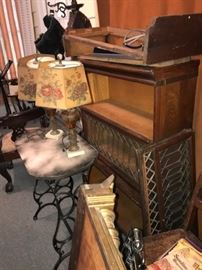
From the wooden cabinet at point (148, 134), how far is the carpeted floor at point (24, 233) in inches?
20.5

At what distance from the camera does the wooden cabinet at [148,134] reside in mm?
1188

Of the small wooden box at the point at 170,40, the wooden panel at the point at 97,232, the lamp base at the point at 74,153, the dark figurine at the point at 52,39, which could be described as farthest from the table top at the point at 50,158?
the dark figurine at the point at 52,39

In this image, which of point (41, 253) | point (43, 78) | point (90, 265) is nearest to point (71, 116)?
point (43, 78)

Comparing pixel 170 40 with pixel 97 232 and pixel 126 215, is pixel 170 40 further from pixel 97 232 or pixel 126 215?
pixel 126 215

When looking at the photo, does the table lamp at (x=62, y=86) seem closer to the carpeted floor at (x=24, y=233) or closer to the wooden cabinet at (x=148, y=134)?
the wooden cabinet at (x=148, y=134)

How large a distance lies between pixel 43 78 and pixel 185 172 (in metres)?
0.84

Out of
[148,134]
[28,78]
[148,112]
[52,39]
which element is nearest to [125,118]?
[148,112]

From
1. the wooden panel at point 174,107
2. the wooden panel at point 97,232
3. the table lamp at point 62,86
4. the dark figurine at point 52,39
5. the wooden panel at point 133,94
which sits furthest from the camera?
the dark figurine at point 52,39

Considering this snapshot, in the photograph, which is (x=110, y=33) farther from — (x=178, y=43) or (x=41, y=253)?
(x=41, y=253)

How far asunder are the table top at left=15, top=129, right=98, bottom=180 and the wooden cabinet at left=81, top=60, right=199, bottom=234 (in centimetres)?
17

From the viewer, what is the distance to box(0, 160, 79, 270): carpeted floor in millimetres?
1750

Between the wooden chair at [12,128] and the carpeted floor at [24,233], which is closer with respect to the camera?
the carpeted floor at [24,233]

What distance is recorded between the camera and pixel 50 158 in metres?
1.54

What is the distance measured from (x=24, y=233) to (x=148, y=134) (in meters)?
1.23
